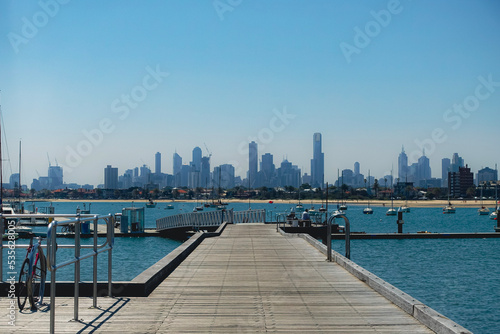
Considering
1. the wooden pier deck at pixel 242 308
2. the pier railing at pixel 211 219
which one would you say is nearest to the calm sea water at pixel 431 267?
the pier railing at pixel 211 219

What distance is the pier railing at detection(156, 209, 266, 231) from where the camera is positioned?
45906 mm

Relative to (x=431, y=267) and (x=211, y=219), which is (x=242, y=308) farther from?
(x=211, y=219)

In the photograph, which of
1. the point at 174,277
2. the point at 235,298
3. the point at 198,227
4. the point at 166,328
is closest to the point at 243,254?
the point at 174,277

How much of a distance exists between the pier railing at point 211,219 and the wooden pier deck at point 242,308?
98.9 ft

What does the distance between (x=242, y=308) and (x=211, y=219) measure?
125ft

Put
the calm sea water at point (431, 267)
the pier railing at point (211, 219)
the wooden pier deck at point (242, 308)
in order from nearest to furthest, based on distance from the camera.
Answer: the wooden pier deck at point (242, 308) < the calm sea water at point (431, 267) < the pier railing at point (211, 219)

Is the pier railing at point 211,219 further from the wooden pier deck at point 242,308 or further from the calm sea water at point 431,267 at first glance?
the wooden pier deck at point 242,308

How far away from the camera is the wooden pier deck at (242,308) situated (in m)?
8.50

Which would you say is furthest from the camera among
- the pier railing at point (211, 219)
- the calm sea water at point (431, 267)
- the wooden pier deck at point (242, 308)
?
the pier railing at point (211, 219)

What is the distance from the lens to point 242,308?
10.1m

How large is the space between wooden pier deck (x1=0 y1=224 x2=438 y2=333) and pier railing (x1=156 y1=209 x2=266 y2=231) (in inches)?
1187

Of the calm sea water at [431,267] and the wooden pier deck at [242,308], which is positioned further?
the calm sea water at [431,267]

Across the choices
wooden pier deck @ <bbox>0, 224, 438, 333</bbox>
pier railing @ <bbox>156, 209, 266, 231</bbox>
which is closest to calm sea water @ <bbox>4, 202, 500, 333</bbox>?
pier railing @ <bbox>156, 209, 266, 231</bbox>

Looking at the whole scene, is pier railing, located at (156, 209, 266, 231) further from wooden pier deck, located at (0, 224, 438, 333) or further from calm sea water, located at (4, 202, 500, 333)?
wooden pier deck, located at (0, 224, 438, 333)
